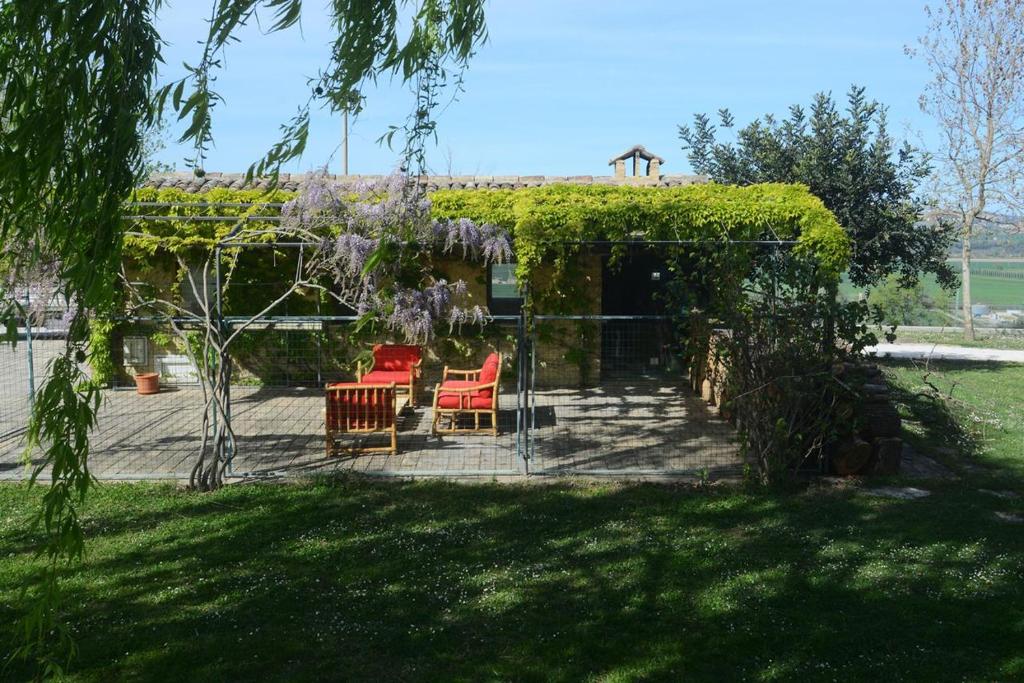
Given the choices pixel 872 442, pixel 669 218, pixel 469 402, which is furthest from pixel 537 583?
pixel 669 218

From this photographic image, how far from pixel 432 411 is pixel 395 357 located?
4.07 ft

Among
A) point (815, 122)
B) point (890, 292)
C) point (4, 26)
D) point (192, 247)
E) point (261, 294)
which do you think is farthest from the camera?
point (890, 292)

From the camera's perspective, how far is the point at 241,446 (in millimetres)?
11164

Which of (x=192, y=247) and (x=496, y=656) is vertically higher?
(x=192, y=247)

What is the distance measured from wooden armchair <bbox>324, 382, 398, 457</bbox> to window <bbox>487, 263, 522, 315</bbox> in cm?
645

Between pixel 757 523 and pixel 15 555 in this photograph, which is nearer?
pixel 15 555

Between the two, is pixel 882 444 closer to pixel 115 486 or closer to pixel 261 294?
pixel 115 486

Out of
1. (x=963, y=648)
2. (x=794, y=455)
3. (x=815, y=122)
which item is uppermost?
(x=815, y=122)

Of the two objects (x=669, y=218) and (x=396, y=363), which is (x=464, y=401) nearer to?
(x=396, y=363)

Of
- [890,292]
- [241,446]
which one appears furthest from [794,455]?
[890,292]

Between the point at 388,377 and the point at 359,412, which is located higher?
the point at 388,377

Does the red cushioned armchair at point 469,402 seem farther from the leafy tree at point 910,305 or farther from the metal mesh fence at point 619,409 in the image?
the leafy tree at point 910,305

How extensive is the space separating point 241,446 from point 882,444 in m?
7.38

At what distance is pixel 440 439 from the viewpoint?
11609 mm
